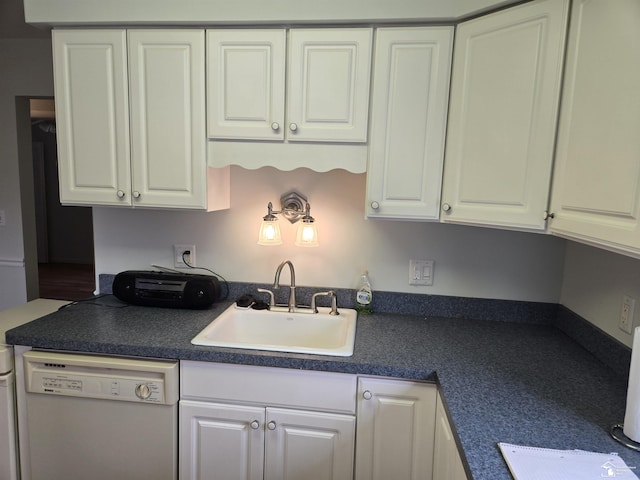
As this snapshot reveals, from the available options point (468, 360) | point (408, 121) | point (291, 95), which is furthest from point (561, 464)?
point (291, 95)

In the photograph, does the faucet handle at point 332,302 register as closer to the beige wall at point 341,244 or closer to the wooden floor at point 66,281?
the beige wall at point 341,244

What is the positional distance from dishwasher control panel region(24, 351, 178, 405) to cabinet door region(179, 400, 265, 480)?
119 mm

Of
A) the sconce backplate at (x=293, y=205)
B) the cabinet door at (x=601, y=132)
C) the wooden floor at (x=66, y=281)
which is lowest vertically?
the wooden floor at (x=66, y=281)

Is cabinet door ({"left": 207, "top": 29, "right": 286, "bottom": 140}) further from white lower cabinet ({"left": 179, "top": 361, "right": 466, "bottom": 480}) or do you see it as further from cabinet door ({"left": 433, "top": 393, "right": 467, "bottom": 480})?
cabinet door ({"left": 433, "top": 393, "right": 467, "bottom": 480})

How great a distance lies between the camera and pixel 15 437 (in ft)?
5.30

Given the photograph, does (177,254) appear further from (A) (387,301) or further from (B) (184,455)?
(A) (387,301)

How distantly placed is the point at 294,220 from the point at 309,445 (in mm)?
950

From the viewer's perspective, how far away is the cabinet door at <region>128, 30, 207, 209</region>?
164cm

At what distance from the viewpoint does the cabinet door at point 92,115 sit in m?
1.68

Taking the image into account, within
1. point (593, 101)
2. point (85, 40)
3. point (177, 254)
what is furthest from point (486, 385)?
point (85, 40)

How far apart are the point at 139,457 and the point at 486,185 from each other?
1632 millimetres

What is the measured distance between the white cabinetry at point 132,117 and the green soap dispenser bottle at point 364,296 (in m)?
0.78

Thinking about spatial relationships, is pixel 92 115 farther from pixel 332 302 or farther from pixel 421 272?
pixel 421 272

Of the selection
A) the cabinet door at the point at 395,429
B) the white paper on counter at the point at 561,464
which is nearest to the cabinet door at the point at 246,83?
the cabinet door at the point at 395,429
